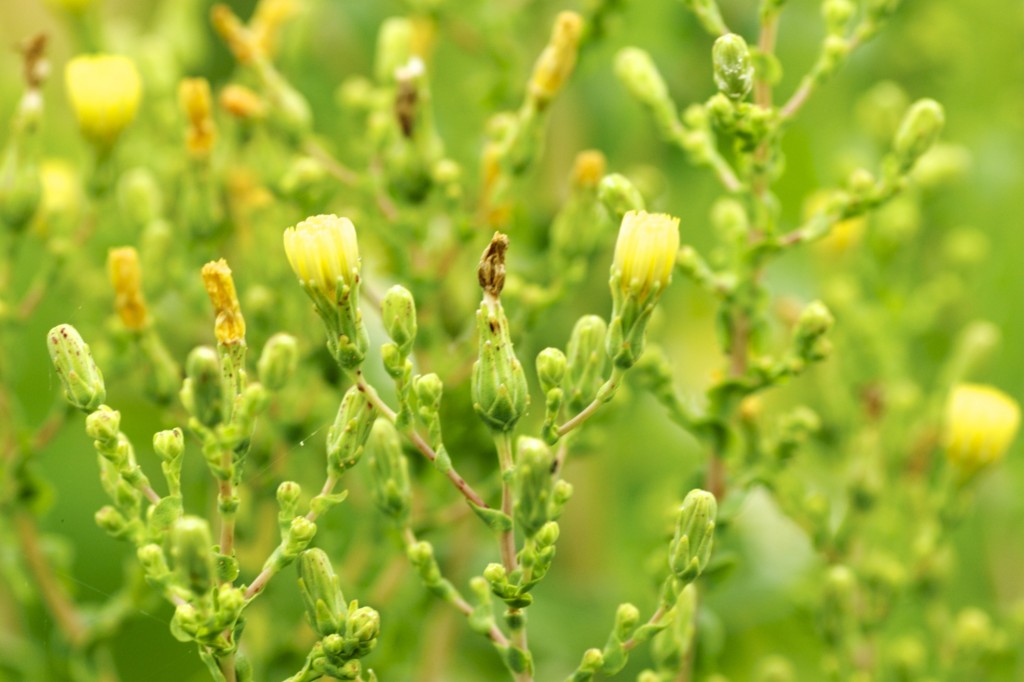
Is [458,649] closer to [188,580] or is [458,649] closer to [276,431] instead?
[276,431]

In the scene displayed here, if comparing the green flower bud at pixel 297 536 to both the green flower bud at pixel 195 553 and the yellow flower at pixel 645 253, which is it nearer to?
the green flower bud at pixel 195 553

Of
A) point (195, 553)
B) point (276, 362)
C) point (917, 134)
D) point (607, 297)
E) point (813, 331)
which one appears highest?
point (607, 297)

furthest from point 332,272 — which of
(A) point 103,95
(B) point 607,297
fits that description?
(B) point 607,297

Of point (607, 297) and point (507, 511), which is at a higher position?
point (607, 297)

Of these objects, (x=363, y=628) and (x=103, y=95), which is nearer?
(x=363, y=628)

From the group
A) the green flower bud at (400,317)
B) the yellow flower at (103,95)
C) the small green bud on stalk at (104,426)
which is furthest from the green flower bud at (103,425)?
the yellow flower at (103,95)

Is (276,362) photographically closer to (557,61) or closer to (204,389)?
(204,389)

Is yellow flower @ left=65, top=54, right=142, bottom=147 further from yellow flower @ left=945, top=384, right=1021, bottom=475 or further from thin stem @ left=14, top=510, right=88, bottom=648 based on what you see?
yellow flower @ left=945, top=384, right=1021, bottom=475
